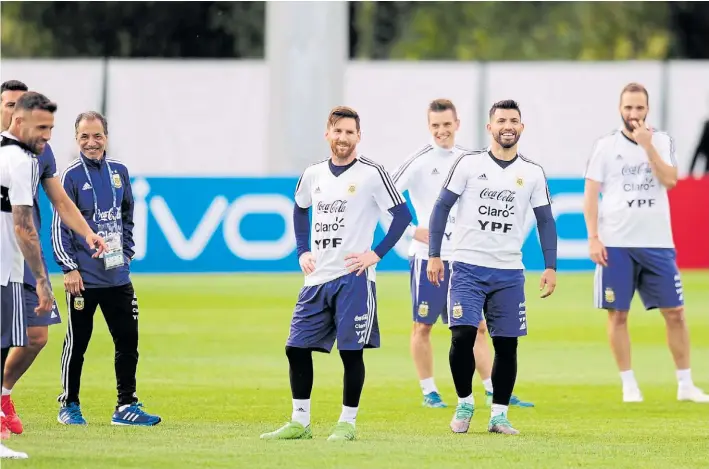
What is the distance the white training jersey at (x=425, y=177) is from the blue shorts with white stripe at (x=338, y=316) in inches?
94.5

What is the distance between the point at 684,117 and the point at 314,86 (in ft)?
22.0

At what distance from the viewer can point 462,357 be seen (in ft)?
33.2

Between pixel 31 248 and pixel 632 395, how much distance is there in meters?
5.25

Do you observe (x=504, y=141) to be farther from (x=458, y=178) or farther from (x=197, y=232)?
(x=197, y=232)

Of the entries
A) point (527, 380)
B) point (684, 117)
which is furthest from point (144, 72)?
point (527, 380)

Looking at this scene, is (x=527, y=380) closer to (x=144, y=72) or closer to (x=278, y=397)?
(x=278, y=397)

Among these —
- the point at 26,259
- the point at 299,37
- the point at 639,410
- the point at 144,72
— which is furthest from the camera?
the point at 144,72

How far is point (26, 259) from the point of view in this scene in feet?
28.9

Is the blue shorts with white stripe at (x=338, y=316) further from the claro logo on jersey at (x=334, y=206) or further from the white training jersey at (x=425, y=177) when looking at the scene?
the white training jersey at (x=425, y=177)

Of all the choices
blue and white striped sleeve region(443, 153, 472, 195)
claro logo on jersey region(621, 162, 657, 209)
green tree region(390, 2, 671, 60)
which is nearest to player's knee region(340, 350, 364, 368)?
blue and white striped sleeve region(443, 153, 472, 195)

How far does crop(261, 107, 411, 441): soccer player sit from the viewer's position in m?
9.57

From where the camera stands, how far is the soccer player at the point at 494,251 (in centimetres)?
1009

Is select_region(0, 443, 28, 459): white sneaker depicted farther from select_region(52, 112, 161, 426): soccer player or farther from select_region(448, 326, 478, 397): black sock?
select_region(448, 326, 478, 397): black sock

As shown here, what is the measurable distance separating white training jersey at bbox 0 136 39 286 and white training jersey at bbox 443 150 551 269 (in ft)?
9.28
